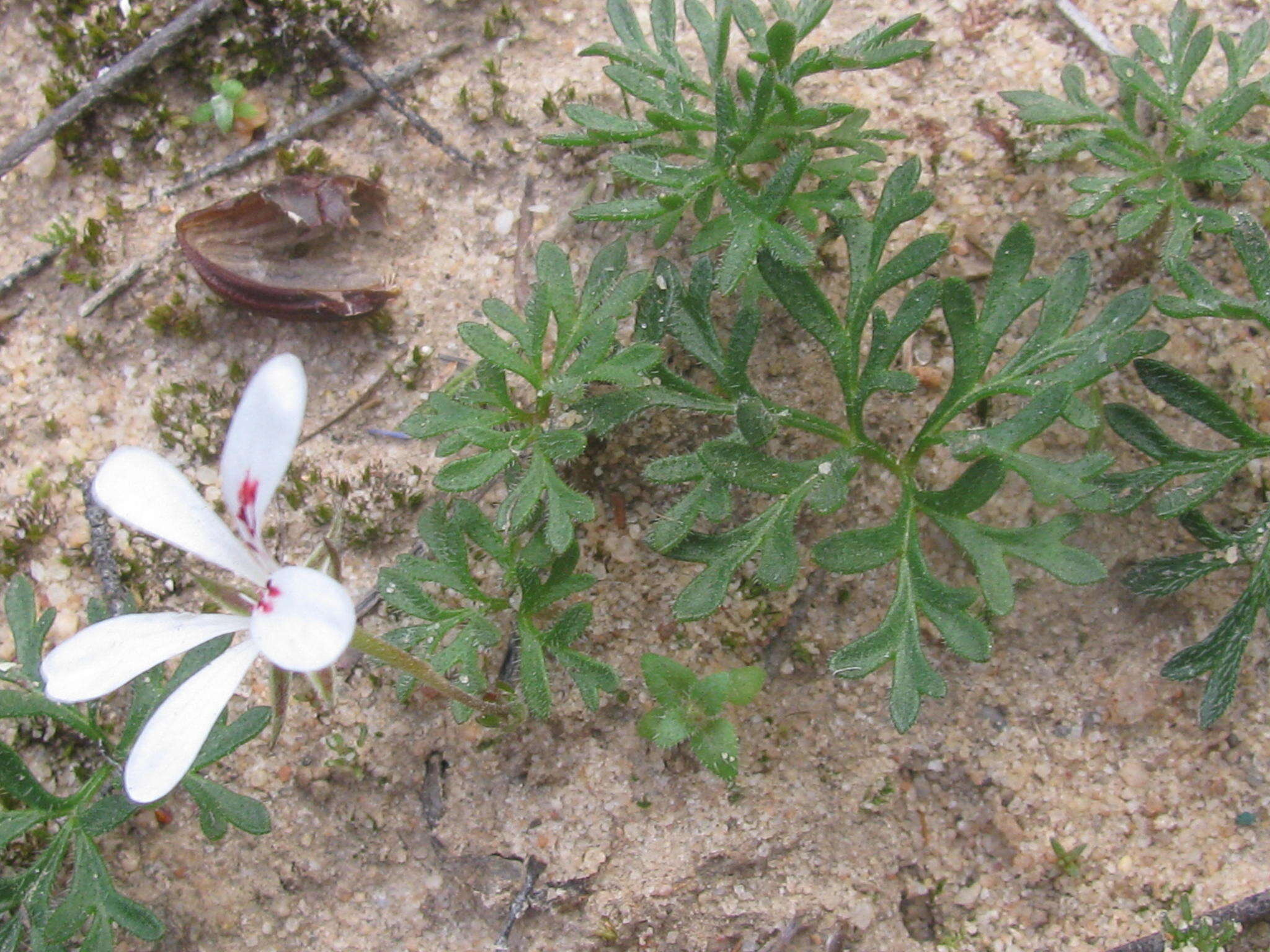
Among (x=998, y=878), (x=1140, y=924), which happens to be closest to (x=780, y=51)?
(x=998, y=878)

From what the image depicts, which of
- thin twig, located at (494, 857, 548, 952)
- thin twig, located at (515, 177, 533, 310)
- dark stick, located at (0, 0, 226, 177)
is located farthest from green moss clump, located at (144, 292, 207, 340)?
thin twig, located at (494, 857, 548, 952)

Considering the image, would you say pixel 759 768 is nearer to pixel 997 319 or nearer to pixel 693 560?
pixel 693 560

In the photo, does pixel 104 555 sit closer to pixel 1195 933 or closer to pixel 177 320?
pixel 177 320

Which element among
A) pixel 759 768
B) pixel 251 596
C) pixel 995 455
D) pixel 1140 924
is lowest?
pixel 1140 924

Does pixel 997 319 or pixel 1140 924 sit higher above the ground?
pixel 997 319

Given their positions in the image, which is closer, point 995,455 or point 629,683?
point 995,455
